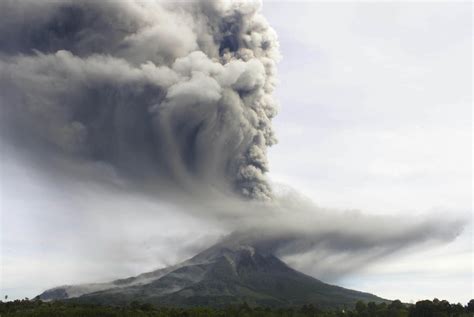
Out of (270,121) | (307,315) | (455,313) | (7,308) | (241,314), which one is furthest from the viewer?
(270,121)

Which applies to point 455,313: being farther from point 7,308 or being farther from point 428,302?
A: point 7,308

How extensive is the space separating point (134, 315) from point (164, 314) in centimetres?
724

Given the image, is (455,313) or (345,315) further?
(345,315)

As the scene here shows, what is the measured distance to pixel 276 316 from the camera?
117500 mm

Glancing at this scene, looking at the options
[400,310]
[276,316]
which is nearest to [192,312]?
[276,316]

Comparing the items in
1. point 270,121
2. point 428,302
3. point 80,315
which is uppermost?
point 270,121

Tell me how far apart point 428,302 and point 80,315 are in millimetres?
85362

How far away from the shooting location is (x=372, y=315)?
398 feet

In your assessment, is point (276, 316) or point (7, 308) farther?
point (7, 308)

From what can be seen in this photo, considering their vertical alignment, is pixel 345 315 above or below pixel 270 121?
below

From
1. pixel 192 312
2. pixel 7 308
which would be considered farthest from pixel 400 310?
pixel 7 308

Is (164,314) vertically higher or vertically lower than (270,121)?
lower

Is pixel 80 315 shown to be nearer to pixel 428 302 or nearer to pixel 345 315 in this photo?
pixel 345 315

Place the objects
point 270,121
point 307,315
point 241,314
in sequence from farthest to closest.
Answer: point 270,121 < point 307,315 < point 241,314
